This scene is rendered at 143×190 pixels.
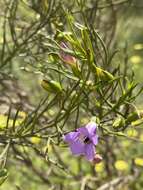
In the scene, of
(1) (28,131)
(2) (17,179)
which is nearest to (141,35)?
(2) (17,179)

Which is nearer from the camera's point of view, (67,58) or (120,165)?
(67,58)

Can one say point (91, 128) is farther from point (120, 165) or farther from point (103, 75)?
point (120, 165)

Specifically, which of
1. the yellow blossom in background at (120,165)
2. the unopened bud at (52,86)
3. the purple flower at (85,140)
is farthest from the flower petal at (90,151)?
the yellow blossom in background at (120,165)

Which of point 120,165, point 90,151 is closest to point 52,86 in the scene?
point 90,151

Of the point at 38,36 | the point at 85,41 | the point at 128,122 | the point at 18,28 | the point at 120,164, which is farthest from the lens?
the point at 120,164

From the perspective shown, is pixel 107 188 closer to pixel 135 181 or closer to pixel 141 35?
pixel 135 181

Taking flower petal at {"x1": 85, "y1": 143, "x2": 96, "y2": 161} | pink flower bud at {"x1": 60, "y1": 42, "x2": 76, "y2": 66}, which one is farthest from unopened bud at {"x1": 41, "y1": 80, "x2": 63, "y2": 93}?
flower petal at {"x1": 85, "y1": 143, "x2": 96, "y2": 161}

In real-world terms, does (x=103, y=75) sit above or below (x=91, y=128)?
above
